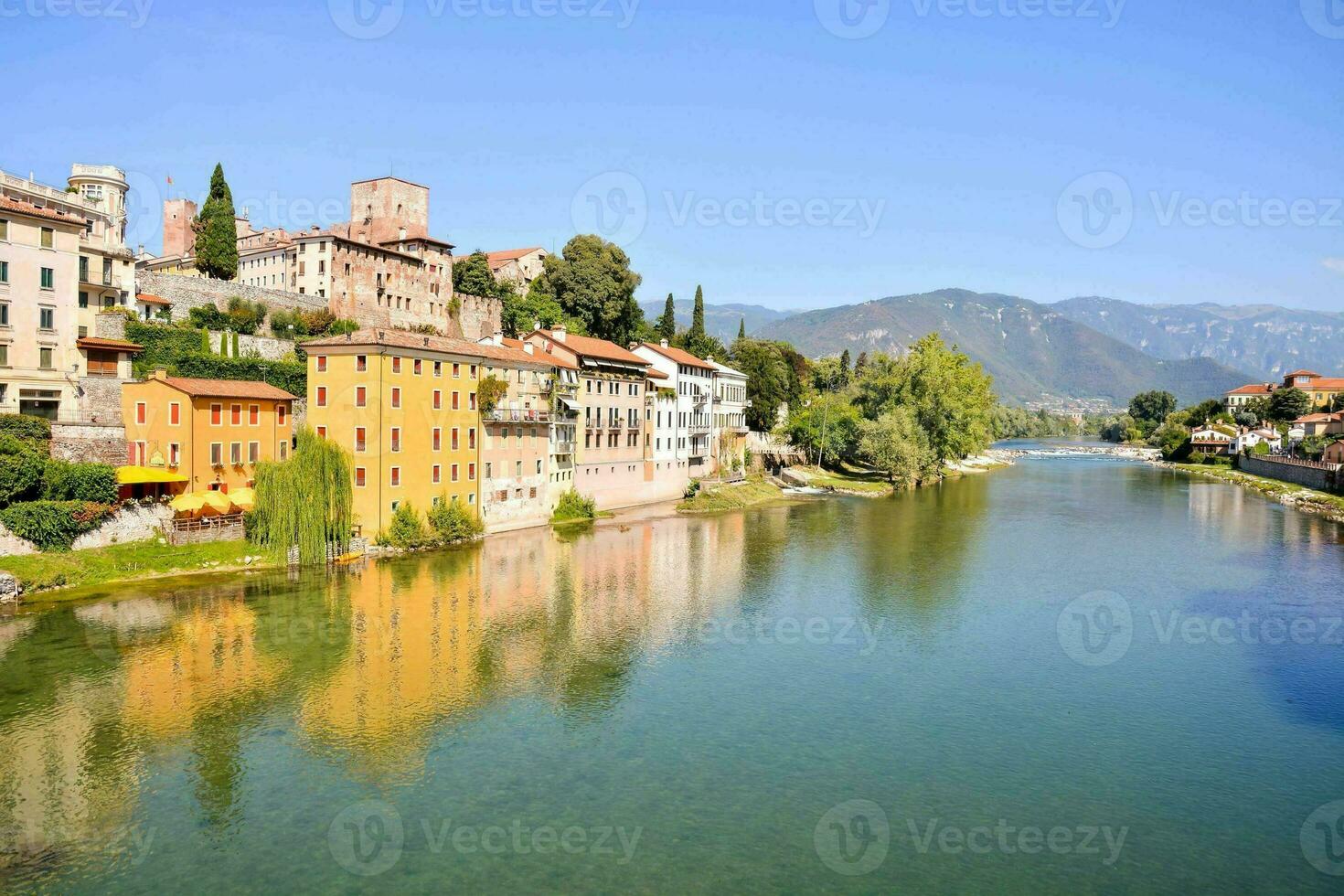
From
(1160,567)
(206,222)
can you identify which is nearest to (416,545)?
(206,222)

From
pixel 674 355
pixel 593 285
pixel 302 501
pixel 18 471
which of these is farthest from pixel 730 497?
pixel 18 471

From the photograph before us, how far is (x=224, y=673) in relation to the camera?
86.4 feet

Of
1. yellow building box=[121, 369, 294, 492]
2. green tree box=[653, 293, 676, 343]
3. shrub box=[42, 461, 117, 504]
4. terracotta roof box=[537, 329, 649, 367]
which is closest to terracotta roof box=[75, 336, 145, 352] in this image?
yellow building box=[121, 369, 294, 492]

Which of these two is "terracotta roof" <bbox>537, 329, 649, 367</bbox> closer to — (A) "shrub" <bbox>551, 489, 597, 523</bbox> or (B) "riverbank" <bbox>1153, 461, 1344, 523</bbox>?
(A) "shrub" <bbox>551, 489, 597, 523</bbox>

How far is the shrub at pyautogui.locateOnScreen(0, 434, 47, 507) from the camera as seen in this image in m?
33.8

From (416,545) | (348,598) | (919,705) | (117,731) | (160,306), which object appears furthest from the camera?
(160,306)

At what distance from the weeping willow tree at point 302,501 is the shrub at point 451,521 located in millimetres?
5338

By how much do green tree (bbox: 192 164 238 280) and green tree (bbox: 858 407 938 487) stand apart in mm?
57597

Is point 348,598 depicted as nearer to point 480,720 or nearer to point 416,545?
point 416,545

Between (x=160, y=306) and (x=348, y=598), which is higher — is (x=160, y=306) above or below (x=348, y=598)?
above

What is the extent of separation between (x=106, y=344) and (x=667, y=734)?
35093 mm

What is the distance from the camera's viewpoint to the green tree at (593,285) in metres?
75.9

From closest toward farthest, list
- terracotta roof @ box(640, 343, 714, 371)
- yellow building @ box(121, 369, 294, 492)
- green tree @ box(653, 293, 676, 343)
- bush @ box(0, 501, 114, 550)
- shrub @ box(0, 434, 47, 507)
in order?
bush @ box(0, 501, 114, 550) → shrub @ box(0, 434, 47, 507) → yellow building @ box(121, 369, 294, 492) → terracotta roof @ box(640, 343, 714, 371) → green tree @ box(653, 293, 676, 343)

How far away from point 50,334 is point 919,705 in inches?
1588
